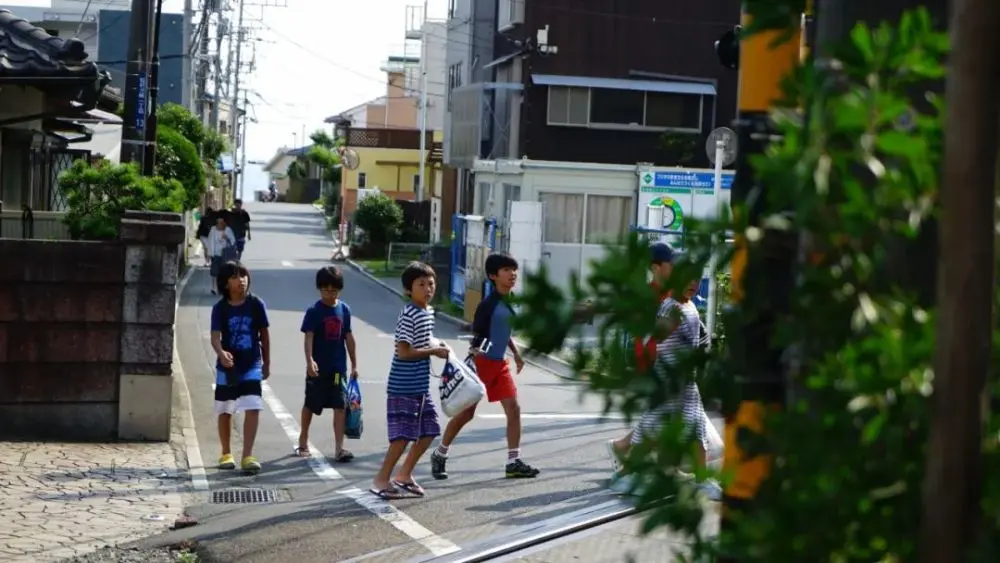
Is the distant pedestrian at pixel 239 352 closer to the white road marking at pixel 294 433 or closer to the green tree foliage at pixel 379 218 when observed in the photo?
the white road marking at pixel 294 433

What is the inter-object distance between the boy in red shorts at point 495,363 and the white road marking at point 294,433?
891mm

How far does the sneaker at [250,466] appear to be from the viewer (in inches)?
428

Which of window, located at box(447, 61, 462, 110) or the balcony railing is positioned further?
the balcony railing

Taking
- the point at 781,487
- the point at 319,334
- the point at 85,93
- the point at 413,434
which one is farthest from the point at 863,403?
the point at 85,93

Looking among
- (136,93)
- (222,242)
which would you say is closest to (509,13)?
(222,242)

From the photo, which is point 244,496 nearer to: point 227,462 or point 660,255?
point 227,462

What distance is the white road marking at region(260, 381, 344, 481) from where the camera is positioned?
432 inches

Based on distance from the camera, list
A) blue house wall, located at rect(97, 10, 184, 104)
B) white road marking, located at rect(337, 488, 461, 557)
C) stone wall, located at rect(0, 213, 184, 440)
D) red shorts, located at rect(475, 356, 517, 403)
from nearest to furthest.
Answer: white road marking, located at rect(337, 488, 461, 557), red shorts, located at rect(475, 356, 517, 403), stone wall, located at rect(0, 213, 184, 440), blue house wall, located at rect(97, 10, 184, 104)

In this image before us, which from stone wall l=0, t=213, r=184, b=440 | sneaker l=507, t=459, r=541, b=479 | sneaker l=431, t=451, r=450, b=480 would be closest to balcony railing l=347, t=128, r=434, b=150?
stone wall l=0, t=213, r=184, b=440

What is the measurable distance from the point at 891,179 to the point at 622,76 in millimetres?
32568

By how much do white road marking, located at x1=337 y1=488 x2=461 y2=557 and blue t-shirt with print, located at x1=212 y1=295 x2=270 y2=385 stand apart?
1404 mm

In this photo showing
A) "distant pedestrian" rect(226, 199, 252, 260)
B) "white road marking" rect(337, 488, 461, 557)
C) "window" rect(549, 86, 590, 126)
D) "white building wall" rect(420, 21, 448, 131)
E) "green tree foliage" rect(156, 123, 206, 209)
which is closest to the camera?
"white road marking" rect(337, 488, 461, 557)

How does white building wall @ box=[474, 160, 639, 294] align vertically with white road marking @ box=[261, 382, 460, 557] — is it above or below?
above

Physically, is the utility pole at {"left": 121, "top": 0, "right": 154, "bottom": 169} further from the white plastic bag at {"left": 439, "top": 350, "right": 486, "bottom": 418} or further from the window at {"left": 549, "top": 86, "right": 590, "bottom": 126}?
the window at {"left": 549, "top": 86, "right": 590, "bottom": 126}
